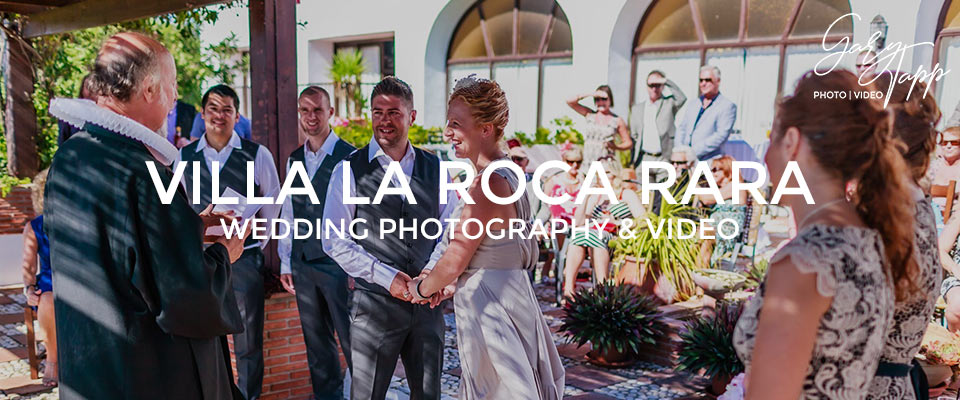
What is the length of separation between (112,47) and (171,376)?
1050mm

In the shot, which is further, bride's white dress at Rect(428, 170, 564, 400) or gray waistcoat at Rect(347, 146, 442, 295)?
gray waistcoat at Rect(347, 146, 442, 295)

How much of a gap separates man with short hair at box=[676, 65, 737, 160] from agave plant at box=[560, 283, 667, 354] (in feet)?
10.8

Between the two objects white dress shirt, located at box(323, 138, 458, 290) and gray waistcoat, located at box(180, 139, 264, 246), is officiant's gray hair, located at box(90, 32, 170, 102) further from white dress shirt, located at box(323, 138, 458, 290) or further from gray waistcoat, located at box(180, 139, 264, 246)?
gray waistcoat, located at box(180, 139, 264, 246)

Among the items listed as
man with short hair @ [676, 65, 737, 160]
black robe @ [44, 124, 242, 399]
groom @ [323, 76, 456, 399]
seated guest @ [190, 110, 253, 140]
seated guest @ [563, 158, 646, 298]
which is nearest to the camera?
black robe @ [44, 124, 242, 399]

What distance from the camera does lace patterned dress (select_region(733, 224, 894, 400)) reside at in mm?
1581

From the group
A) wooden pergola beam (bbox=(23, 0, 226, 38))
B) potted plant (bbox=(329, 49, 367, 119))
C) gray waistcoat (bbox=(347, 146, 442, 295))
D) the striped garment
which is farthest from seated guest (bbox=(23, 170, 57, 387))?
potted plant (bbox=(329, 49, 367, 119))

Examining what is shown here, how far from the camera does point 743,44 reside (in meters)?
10.6

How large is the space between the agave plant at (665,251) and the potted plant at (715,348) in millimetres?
1507

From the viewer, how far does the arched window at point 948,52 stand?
8.52 metres

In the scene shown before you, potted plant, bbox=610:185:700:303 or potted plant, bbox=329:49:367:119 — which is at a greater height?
potted plant, bbox=329:49:367:119

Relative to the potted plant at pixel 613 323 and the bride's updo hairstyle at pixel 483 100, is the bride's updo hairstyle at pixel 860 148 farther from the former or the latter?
the potted plant at pixel 613 323

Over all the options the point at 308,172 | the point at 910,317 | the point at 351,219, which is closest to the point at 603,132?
the point at 308,172

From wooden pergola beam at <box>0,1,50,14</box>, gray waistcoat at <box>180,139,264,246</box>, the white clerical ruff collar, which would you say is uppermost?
wooden pergola beam at <box>0,1,50,14</box>

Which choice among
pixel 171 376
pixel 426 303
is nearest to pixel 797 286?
pixel 171 376
